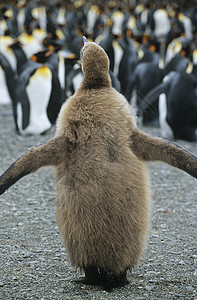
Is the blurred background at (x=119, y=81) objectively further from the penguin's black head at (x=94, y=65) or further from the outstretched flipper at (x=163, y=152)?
the outstretched flipper at (x=163, y=152)

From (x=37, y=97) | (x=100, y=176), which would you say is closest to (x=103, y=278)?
(x=100, y=176)

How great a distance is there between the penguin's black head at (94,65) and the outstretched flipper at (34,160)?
0.37 m

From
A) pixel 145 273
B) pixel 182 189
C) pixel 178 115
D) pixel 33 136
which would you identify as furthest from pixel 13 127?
pixel 145 273

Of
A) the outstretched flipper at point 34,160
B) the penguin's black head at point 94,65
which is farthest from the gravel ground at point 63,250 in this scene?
the penguin's black head at point 94,65

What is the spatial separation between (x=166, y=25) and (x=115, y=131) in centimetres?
1657

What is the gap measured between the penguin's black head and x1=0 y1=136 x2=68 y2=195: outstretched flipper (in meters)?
0.37

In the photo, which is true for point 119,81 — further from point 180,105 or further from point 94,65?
point 94,65

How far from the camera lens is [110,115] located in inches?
104

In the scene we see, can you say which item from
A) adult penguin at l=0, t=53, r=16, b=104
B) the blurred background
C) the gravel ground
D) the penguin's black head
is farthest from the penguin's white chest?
the penguin's black head

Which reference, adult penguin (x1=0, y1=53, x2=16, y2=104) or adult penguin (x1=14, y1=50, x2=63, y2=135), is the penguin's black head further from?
adult penguin (x1=0, y1=53, x2=16, y2=104)

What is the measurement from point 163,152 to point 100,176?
0.33 metres

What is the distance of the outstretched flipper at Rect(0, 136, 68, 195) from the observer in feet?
8.20

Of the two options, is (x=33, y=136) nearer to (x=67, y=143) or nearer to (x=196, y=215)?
(x=196, y=215)

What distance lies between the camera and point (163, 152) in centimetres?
258
